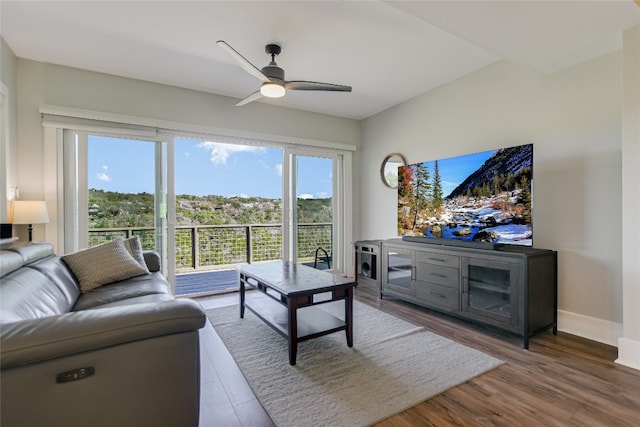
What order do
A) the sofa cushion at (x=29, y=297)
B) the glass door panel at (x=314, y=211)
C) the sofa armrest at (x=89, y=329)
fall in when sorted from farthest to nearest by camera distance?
the glass door panel at (x=314, y=211)
the sofa cushion at (x=29, y=297)
the sofa armrest at (x=89, y=329)

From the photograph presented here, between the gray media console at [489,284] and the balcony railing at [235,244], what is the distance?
167cm

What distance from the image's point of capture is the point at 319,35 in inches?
100

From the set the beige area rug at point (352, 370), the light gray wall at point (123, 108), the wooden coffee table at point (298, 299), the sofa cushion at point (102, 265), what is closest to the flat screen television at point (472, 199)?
the beige area rug at point (352, 370)

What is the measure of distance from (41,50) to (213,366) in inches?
126

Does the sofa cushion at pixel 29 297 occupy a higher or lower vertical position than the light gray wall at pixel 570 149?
lower

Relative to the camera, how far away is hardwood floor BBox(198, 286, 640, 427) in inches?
61.3

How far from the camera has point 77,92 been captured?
3139 mm

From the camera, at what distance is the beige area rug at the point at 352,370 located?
164 cm

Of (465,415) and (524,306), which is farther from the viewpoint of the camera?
(524,306)

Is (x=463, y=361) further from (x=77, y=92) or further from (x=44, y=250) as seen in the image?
(x=77, y=92)

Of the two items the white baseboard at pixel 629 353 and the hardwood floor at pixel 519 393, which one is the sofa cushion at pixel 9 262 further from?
the white baseboard at pixel 629 353

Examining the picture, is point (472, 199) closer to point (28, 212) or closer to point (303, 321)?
point (303, 321)

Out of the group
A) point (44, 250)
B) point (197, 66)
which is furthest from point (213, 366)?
point (197, 66)

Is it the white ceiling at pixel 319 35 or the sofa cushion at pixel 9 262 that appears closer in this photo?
the sofa cushion at pixel 9 262
